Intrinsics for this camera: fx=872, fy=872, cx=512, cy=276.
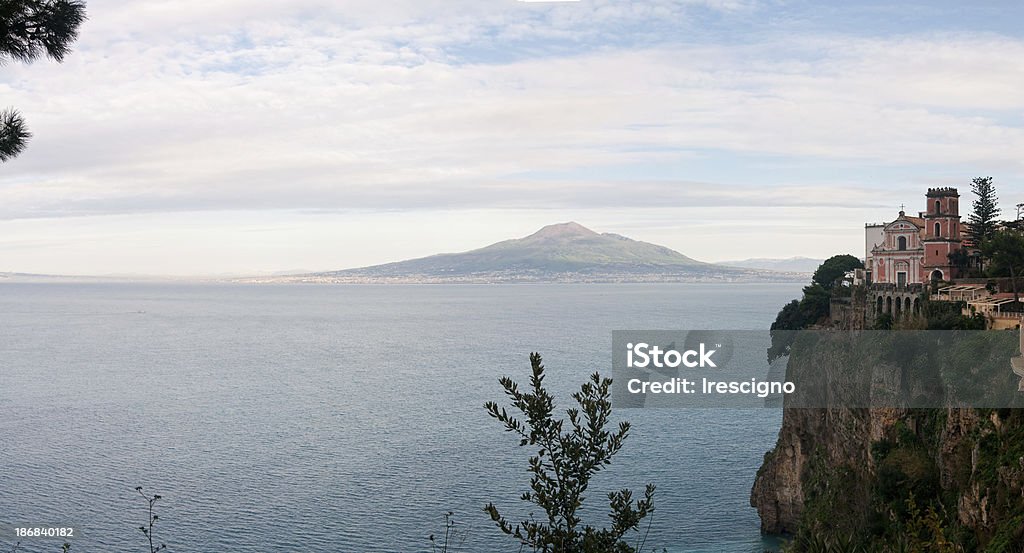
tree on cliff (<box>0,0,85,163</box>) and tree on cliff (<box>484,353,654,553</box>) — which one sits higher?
tree on cliff (<box>0,0,85,163</box>)

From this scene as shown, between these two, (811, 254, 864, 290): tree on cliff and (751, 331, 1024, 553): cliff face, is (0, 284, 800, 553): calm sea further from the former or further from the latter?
(811, 254, 864, 290): tree on cliff

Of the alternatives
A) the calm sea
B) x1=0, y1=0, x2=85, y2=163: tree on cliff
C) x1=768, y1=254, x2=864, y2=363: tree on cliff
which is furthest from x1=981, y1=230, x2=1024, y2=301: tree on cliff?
x1=0, y1=0, x2=85, y2=163: tree on cliff

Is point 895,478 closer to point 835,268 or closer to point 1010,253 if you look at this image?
point 1010,253

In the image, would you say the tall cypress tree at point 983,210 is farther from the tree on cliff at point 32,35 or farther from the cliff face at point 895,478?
the tree on cliff at point 32,35

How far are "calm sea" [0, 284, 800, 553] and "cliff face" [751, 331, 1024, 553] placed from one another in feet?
10.00

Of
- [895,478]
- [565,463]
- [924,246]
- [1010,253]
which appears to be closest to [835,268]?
[924,246]

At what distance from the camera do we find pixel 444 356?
105438mm

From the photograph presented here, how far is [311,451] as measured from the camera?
179ft

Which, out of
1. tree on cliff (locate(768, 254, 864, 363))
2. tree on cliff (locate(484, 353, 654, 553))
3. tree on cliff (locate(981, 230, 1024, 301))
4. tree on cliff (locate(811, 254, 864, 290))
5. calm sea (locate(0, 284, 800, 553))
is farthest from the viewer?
tree on cliff (locate(811, 254, 864, 290))

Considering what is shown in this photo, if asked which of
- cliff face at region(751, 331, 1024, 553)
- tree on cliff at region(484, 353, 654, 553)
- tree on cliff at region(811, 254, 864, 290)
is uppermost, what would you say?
tree on cliff at region(811, 254, 864, 290)

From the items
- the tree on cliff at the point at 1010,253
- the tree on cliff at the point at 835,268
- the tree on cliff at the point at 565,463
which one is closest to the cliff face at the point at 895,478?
the tree on cliff at the point at 565,463

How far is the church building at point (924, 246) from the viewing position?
48531 millimetres

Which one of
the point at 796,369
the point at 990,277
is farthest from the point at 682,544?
the point at 990,277

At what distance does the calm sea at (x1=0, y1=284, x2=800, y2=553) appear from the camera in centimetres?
3981
